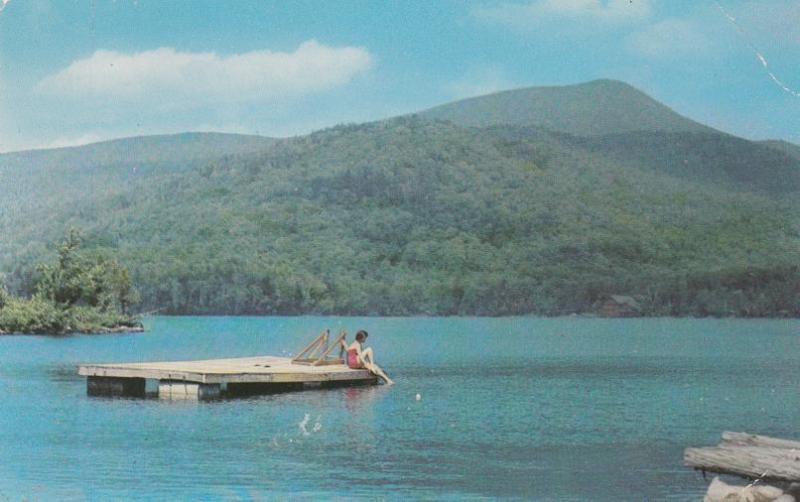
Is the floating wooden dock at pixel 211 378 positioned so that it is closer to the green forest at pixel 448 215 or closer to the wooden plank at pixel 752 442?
the wooden plank at pixel 752 442

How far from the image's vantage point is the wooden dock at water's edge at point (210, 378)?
3509cm

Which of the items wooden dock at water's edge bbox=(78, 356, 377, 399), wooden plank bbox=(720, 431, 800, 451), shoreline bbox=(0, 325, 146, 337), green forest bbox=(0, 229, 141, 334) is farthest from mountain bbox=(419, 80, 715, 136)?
wooden plank bbox=(720, 431, 800, 451)

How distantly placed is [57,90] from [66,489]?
11498 cm

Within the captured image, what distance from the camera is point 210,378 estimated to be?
34656mm

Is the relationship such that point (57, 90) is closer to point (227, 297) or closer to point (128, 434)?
point (227, 297)

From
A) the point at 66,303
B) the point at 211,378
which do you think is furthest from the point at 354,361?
the point at 66,303

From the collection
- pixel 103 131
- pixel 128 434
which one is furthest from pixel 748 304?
pixel 128 434

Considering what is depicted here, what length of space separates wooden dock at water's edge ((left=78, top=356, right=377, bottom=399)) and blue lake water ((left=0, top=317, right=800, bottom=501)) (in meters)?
0.64

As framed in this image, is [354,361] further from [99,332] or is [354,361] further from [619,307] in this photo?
[619,307]

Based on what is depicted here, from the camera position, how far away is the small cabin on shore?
135 metres

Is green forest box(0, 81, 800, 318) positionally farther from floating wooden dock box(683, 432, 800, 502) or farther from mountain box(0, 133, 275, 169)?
floating wooden dock box(683, 432, 800, 502)

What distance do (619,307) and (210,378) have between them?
10511cm

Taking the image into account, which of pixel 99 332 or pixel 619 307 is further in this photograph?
pixel 619 307

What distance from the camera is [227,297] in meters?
140
